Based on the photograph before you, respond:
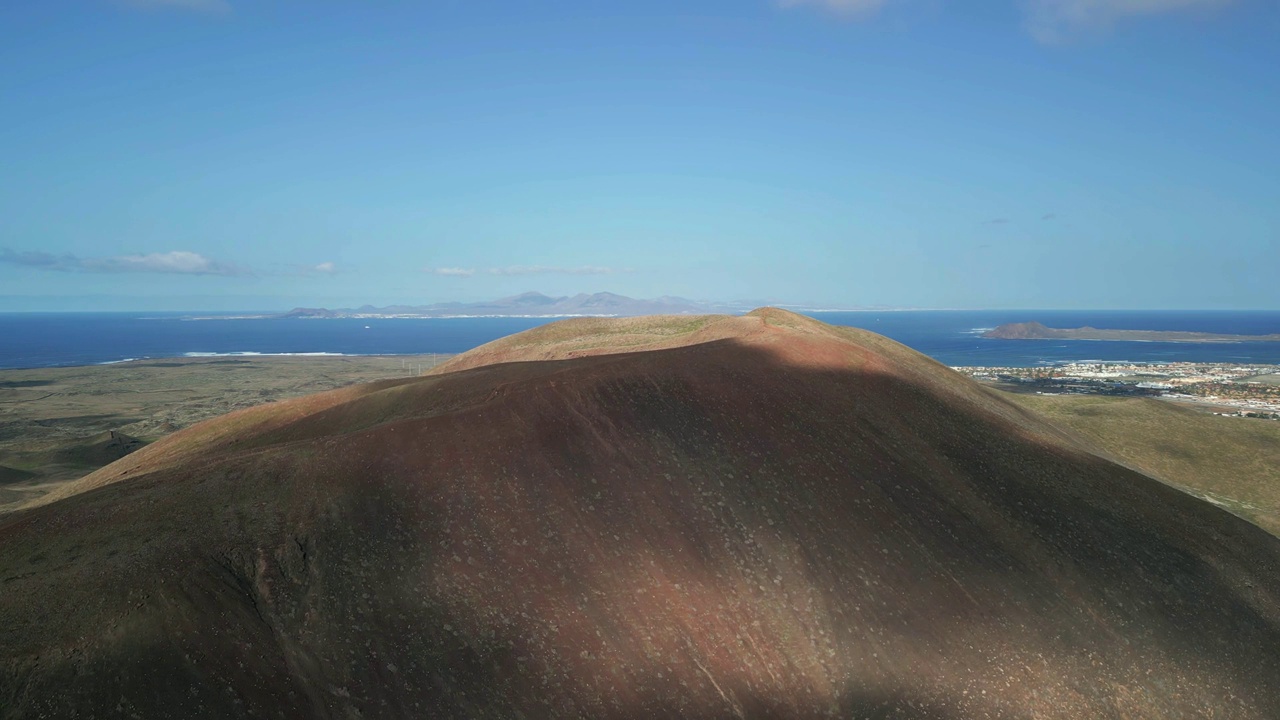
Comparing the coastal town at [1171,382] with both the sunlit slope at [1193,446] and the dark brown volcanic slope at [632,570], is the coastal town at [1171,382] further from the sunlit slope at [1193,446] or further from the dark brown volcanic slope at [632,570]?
the dark brown volcanic slope at [632,570]

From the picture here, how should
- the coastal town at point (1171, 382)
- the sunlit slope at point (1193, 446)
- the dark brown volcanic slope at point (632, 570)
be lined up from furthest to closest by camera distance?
the coastal town at point (1171, 382)
the sunlit slope at point (1193, 446)
the dark brown volcanic slope at point (632, 570)

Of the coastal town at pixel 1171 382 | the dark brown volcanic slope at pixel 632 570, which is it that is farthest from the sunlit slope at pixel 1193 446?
the coastal town at pixel 1171 382

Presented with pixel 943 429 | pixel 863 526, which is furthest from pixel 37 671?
pixel 943 429

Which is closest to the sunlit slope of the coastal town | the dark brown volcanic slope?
the dark brown volcanic slope

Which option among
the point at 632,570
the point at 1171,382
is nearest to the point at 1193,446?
the point at 632,570

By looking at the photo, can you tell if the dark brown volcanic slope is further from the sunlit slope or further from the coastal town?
the coastal town

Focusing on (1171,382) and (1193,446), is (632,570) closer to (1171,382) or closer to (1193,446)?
(1193,446)
